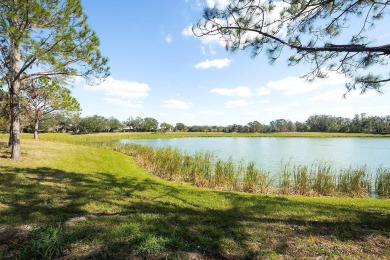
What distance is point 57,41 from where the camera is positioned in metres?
9.02

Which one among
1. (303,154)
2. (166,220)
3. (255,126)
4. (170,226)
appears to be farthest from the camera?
(255,126)

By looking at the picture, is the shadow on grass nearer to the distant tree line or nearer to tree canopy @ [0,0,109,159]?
tree canopy @ [0,0,109,159]

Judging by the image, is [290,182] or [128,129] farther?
[128,129]

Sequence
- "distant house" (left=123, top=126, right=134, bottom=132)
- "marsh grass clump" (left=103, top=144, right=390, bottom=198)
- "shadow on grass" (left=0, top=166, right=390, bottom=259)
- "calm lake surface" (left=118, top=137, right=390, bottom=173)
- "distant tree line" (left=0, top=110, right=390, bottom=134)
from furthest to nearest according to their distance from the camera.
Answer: "distant house" (left=123, top=126, right=134, bottom=132)
"distant tree line" (left=0, top=110, right=390, bottom=134)
"calm lake surface" (left=118, top=137, right=390, bottom=173)
"marsh grass clump" (left=103, top=144, right=390, bottom=198)
"shadow on grass" (left=0, top=166, right=390, bottom=259)

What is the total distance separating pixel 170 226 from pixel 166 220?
34 centimetres

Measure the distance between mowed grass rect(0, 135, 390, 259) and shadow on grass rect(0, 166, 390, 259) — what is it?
14 millimetres

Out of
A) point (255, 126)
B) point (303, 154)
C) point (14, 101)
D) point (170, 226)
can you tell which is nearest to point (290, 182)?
point (170, 226)

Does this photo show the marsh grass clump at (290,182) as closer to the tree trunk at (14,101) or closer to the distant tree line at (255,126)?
the tree trunk at (14,101)

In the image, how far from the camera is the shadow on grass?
11.0ft

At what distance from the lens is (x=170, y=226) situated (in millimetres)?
4160

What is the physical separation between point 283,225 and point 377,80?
11.2 ft

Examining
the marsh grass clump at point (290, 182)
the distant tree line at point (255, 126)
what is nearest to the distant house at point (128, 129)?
the distant tree line at point (255, 126)

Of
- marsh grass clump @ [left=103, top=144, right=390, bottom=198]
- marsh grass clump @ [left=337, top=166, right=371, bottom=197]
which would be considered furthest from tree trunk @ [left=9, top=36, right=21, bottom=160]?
marsh grass clump @ [left=337, top=166, right=371, bottom=197]

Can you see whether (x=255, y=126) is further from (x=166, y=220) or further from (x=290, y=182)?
(x=166, y=220)
